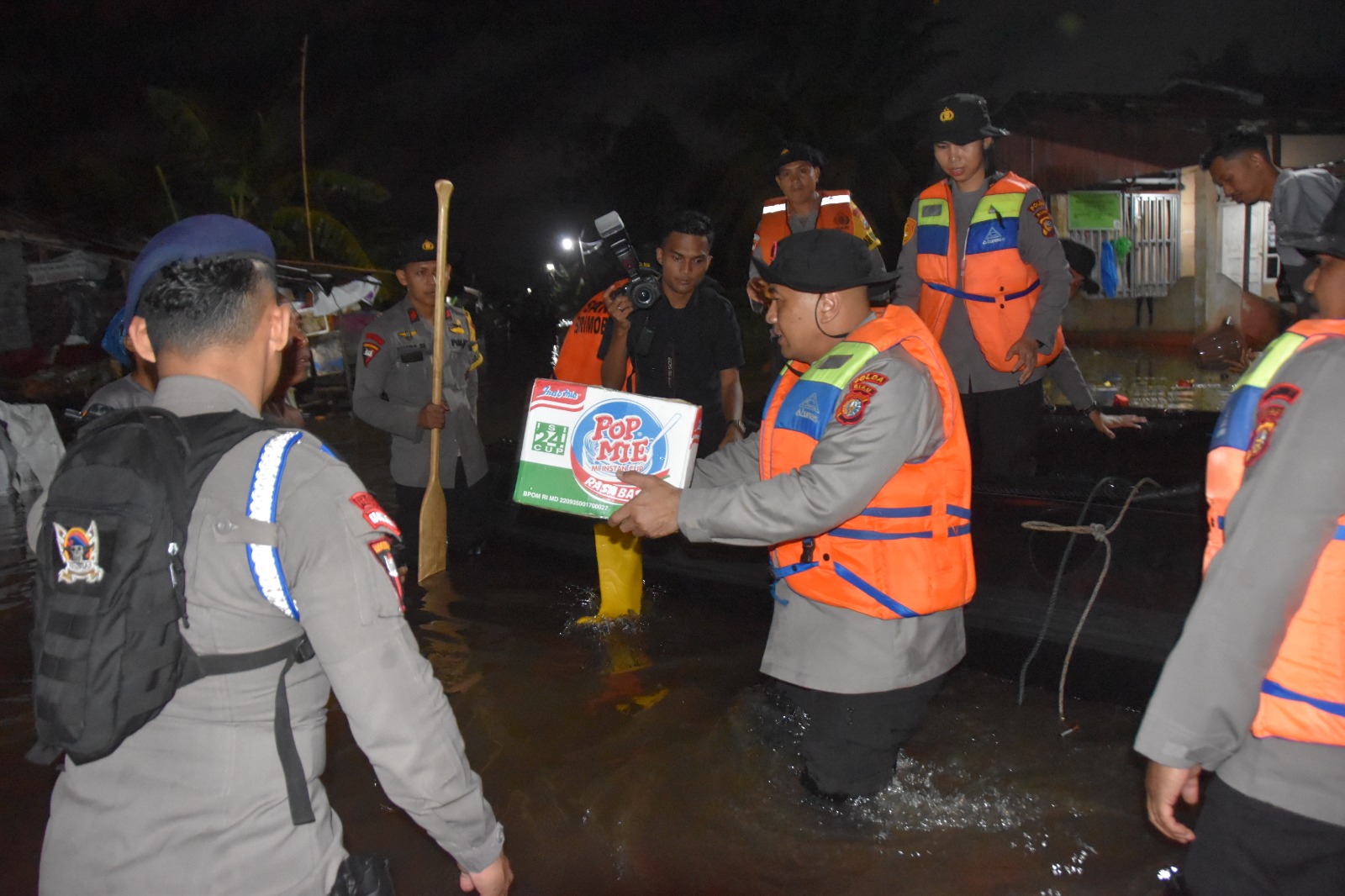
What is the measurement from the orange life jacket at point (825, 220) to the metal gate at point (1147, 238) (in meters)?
8.79

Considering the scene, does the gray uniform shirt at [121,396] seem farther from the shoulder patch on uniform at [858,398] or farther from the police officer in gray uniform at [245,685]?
the shoulder patch on uniform at [858,398]

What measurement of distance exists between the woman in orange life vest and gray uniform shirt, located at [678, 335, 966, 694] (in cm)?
187

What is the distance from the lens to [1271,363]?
1.68m

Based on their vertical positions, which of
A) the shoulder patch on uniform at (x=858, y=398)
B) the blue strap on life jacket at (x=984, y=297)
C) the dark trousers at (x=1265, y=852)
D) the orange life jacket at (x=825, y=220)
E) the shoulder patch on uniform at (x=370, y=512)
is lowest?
the dark trousers at (x=1265, y=852)

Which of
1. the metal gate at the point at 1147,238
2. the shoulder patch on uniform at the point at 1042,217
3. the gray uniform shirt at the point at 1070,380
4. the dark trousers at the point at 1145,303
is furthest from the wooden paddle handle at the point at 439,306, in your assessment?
the dark trousers at the point at 1145,303

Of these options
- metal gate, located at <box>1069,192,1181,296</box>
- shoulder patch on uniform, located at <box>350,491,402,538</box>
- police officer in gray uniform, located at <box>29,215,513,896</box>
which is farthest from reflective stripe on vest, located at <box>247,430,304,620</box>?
metal gate, located at <box>1069,192,1181,296</box>

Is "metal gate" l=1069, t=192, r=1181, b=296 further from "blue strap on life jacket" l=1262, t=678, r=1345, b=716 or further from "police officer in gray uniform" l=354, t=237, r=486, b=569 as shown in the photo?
"blue strap on life jacket" l=1262, t=678, r=1345, b=716

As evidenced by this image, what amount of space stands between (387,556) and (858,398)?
1434 mm

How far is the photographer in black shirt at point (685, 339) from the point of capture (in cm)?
491

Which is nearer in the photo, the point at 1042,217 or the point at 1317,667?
the point at 1317,667

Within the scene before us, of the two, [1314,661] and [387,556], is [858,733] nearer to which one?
[1314,661]

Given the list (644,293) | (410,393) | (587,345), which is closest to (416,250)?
(410,393)

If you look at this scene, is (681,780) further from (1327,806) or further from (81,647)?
(81,647)

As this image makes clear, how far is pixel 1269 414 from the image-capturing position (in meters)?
1.59
